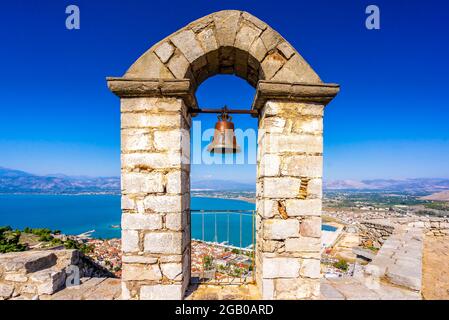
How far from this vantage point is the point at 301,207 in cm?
226

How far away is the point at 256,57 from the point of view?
7.50 ft

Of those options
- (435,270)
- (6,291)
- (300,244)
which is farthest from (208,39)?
(435,270)

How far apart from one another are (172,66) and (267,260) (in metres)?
2.28

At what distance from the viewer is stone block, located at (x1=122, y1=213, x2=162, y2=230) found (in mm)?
2215

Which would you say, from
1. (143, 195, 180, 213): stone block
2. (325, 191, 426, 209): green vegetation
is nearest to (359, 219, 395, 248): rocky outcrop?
A: (143, 195, 180, 213): stone block

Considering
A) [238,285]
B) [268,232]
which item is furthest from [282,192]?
[238,285]

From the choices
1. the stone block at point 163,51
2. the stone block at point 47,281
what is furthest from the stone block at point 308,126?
the stone block at point 47,281

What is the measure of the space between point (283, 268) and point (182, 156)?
159 cm

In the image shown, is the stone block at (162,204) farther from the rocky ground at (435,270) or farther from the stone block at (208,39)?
the rocky ground at (435,270)

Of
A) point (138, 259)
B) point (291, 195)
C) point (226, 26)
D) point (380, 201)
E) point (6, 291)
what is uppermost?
point (226, 26)

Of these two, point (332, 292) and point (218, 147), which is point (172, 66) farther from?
point (332, 292)

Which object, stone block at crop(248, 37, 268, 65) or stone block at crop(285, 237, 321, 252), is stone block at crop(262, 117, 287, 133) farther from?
stone block at crop(285, 237, 321, 252)

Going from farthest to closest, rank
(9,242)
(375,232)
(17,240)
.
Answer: (375,232) < (17,240) < (9,242)

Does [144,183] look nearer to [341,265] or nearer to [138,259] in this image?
[138,259]
